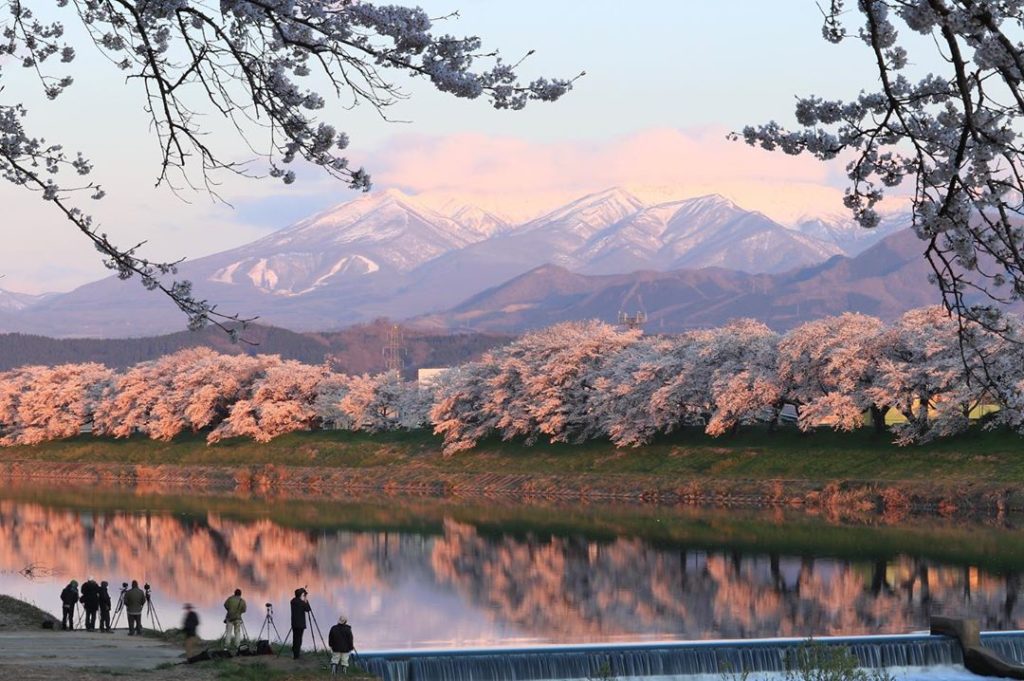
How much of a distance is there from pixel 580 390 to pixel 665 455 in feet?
30.6

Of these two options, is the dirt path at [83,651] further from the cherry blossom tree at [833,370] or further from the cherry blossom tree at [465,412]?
the cherry blossom tree at [465,412]

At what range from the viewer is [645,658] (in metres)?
33.2

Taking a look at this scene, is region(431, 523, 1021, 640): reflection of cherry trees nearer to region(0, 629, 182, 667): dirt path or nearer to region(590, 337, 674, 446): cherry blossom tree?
region(0, 629, 182, 667): dirt path

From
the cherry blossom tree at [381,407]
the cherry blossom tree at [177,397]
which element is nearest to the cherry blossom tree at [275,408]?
the cherry blossom tree at [177,397]

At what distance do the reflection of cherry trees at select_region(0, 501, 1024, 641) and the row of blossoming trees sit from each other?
1052 centimetres

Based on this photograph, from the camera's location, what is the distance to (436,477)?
9338 cm

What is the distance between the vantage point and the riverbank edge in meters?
69.4

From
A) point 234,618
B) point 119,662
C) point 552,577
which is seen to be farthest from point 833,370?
point 119,662

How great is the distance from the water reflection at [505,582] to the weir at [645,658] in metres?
5.66

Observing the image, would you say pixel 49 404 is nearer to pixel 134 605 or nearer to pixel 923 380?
pixel 923 380

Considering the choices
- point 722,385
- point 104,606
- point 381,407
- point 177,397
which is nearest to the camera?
point 104,606

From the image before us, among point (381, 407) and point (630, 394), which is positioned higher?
point (381, 407)

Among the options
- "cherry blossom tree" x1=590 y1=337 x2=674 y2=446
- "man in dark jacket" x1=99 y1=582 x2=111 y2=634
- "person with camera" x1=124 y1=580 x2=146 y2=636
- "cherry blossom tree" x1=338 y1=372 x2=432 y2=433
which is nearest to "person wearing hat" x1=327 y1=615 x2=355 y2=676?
"person with camera" x1=124 y1=580 x2=146 y2=636

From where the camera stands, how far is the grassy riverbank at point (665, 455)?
7262 centimetres
